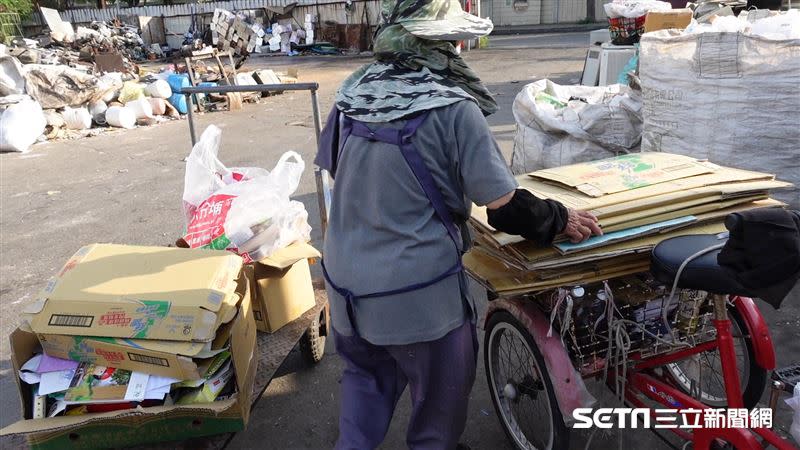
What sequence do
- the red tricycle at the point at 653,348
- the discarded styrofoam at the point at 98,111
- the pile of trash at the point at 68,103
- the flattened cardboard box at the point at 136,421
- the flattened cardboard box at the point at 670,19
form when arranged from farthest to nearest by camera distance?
the discarded styrofoam at the point at 98,111, the pile of trash at the point at 68,103, the flattened cardboard box at the point at 670,19, the flattened cardboard box at the point at 136,421, the red tricycle at the point at 653,348

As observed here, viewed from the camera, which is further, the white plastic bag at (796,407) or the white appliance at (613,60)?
the white appliance at (613,60)

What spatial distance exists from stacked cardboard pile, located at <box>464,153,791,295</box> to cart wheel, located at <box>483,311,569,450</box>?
324 mm

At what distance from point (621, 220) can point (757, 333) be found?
775 mm

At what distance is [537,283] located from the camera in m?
1.97

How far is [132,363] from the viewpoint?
223 cm

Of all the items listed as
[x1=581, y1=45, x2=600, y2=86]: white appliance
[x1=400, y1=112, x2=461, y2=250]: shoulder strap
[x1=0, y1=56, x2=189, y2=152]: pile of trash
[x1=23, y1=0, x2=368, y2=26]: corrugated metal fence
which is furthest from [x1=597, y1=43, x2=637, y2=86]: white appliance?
[x1=23, y1=0, x2=368, y2=26]: corrugated metal fence

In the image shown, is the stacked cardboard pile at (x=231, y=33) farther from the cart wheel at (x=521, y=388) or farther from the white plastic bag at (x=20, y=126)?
the cart wheel at (x=521, y=388)

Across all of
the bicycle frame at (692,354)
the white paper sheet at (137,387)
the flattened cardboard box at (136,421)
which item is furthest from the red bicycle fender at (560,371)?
the white paper sheet at (137,387)

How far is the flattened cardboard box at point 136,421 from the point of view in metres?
2.13

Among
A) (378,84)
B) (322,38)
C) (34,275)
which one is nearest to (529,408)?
(378,84)

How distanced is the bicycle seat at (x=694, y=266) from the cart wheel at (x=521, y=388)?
564 mm

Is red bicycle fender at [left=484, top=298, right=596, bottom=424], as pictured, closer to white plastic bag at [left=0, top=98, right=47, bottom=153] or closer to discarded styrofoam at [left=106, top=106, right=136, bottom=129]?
white plastic bag at [left=0, top=98, right=47, bottom=153]

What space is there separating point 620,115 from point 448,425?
10.0ft


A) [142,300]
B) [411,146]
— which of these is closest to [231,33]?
[142,300]
